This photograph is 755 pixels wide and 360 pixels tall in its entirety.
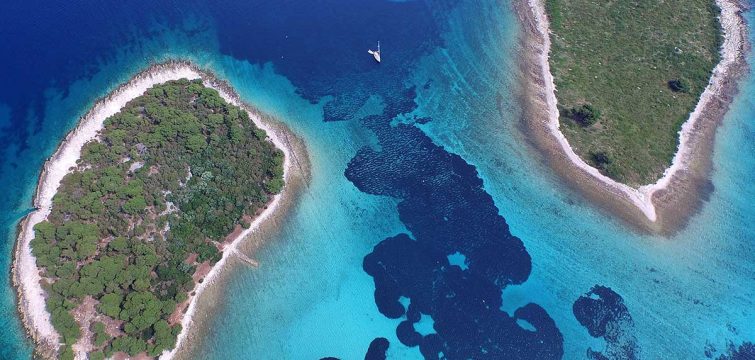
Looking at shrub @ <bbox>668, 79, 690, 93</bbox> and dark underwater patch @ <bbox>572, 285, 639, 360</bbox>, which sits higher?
shrub @ <bbox>668, 79, 690, 93</bbox>

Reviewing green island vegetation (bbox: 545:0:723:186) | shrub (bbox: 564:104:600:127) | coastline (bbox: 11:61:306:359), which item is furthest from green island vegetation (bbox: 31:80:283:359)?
green island vegetation (bbox: 545:0:723:186)

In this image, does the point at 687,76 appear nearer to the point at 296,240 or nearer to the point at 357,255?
the point at 357,255

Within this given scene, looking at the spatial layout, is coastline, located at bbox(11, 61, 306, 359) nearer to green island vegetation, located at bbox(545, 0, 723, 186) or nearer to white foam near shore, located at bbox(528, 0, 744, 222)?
white foam near shore, located at bbox(528, 0, 744, 222)

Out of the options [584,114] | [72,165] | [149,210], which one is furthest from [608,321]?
[72,165]

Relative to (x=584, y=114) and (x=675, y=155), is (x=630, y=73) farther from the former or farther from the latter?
(x=675, y=155)

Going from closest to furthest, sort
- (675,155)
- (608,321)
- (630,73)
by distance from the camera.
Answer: (608,321) < (675,155) < (630,73)
